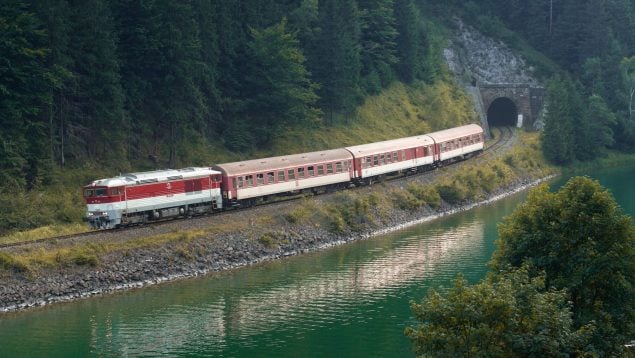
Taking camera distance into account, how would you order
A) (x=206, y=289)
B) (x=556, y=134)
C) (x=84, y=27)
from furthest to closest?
(x=556, y=134)
(x=84, y=27)
(x=206, y=289)

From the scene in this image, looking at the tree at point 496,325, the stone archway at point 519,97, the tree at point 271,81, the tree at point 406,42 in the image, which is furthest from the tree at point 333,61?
the tree at point 496,325

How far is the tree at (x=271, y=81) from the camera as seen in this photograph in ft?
284

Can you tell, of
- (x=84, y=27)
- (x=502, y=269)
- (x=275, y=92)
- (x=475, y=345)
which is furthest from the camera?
(x=275, y=92)

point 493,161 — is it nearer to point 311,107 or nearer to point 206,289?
point 311,107

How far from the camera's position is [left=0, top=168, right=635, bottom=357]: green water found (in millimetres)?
43969

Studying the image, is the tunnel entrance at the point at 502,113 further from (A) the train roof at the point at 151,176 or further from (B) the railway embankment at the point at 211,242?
(A) the train roof at the point at 151,176

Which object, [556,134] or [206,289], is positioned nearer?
[206,289]

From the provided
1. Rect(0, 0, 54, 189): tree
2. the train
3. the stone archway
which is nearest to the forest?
Rect(0, 0, 54, 189): tree

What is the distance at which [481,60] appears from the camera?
13762 cm

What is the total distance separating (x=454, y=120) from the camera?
114625 millimetres

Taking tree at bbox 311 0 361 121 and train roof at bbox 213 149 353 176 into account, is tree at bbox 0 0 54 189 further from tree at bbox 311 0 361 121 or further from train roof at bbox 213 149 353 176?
tree at bbox 311 0 361 121

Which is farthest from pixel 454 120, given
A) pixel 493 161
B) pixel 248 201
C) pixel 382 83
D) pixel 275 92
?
pixel 248 201

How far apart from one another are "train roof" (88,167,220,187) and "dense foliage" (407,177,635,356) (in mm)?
28504

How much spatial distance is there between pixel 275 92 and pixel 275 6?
11.5 meters
